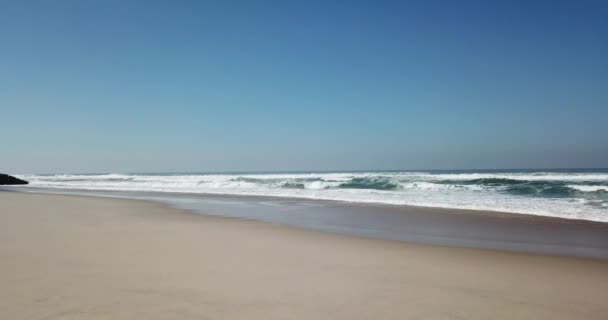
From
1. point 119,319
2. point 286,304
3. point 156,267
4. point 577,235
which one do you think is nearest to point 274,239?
point 156,267

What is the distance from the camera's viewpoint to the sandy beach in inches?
124

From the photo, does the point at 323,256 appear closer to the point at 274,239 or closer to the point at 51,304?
the point at 274,239

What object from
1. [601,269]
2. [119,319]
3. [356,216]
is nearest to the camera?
[119,319]

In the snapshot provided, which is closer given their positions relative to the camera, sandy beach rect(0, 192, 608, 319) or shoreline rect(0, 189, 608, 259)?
sandy beach rect(0, 192, 608, 319)

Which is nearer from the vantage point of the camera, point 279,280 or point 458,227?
point 279,280

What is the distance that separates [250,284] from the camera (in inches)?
151

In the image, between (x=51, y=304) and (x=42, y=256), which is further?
(x=42, y=256)

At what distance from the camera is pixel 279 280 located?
158 inches

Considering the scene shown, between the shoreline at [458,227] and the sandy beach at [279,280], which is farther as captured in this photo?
the shoreline at [458,227]

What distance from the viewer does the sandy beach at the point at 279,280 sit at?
3152 millimetres

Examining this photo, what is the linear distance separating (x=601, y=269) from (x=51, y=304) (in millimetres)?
6386

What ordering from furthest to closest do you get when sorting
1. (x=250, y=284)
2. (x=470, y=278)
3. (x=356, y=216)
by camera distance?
(x=356, y=216) < (x=470, y=278) < (x=250, y=284)

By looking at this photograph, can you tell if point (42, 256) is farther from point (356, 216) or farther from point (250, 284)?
point (356, 216)

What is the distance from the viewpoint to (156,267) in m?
4.43
